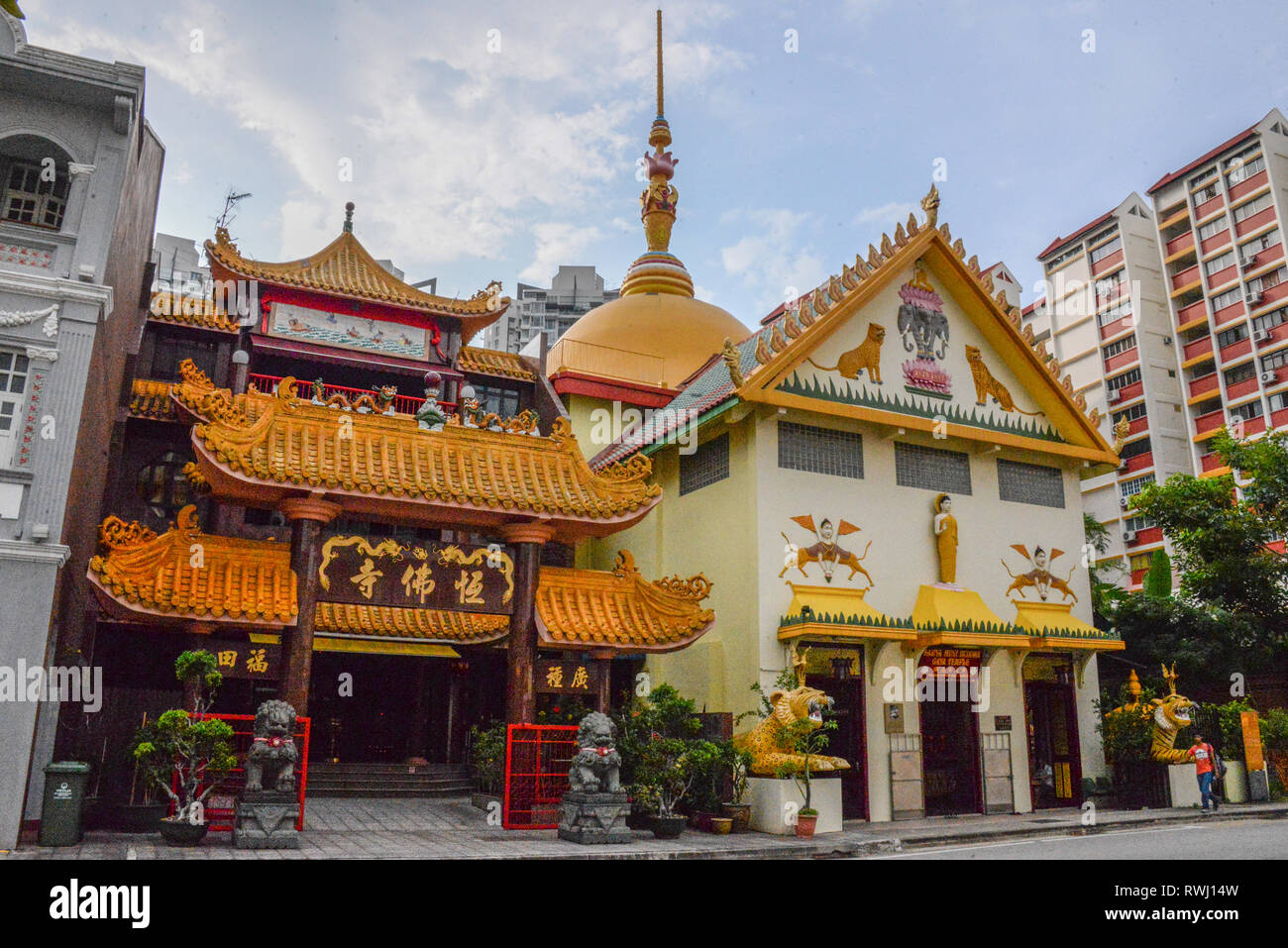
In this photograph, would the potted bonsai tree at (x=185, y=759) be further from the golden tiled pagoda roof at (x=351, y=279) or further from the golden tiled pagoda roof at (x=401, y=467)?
the golden tiled pagoda roof at (x=351, y=279)

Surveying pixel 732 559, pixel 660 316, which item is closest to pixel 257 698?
pixel 732 559

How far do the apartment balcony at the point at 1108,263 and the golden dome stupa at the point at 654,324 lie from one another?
1383 inches

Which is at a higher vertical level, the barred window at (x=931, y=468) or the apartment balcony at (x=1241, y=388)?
the apartment balcony at (x=1241, y=388)

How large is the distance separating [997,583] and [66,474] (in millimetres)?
17038

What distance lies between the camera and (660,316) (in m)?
29.4

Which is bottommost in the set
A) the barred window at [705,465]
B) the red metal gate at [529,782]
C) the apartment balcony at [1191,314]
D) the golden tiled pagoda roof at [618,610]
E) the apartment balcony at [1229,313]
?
the red metal gate at [529,782]

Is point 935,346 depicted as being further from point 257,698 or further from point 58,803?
point 58,803

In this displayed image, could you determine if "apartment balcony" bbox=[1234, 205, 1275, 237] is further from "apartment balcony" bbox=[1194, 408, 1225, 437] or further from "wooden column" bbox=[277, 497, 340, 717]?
"wooden column" bbox=[277, 497, 340, 717]

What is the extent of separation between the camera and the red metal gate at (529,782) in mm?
14781

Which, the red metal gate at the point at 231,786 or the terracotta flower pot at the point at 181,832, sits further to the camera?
the red metal gate at the point at 231,786

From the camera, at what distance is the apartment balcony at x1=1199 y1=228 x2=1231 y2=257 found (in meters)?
52.0

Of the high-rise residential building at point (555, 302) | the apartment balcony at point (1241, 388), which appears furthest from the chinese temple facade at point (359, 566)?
the high-rise residential building at point (555, 302)

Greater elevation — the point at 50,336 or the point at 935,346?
the point at 935,346

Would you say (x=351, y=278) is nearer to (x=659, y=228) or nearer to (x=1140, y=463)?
(x=659, y=228)
